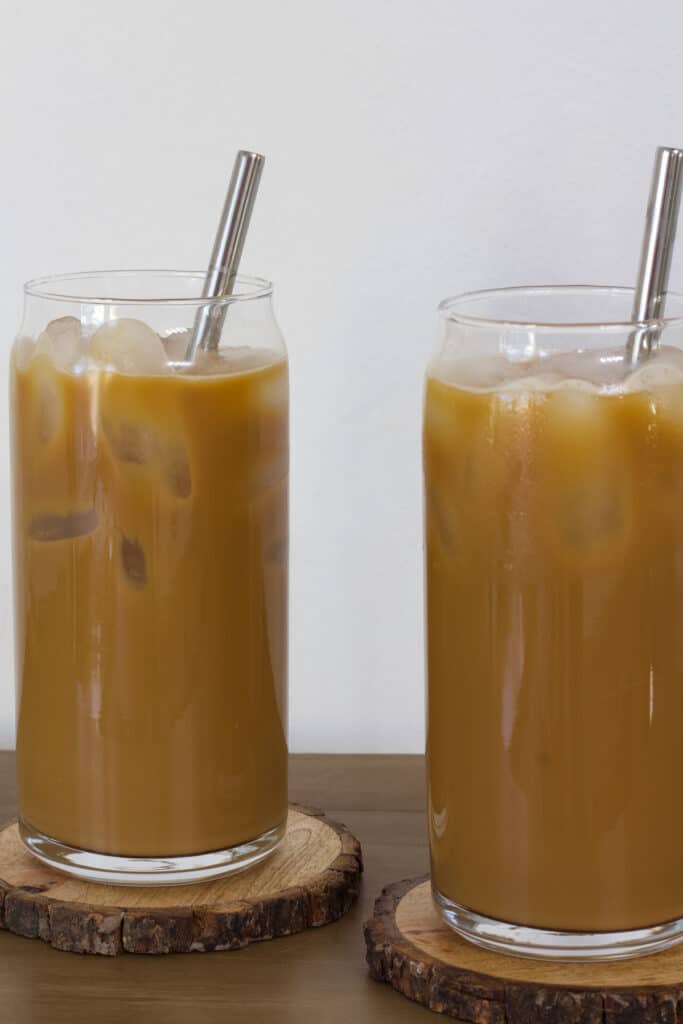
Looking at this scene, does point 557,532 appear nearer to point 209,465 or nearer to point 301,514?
point 209,465

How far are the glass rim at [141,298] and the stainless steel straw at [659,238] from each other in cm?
23

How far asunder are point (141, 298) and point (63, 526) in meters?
0.16

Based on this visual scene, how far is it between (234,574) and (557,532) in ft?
0.71

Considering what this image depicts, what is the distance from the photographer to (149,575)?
812 mm

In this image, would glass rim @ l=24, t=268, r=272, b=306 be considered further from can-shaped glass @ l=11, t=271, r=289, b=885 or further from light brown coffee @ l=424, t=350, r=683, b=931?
light brown coffee @ l=424, t=350, r=683, b=931

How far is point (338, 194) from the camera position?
3.67 feet

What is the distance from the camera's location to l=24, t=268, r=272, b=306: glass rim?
0.80 meters

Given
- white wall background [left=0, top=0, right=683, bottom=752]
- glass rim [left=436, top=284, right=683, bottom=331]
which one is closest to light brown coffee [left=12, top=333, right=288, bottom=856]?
glass rim [left=436, top=284, right=683, bottom=331]

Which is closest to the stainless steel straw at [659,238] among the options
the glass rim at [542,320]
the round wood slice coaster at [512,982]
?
the glass rim at [542,320]

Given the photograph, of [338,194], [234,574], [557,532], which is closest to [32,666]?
[234,574]

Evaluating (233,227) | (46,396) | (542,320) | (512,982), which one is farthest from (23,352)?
(512,982)

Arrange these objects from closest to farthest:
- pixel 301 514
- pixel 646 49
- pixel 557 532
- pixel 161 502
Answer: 1. pixel 557 532
2. pixel 161 502
3. pixel 646 49
4. pixel 301 514

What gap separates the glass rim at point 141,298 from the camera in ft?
2.64

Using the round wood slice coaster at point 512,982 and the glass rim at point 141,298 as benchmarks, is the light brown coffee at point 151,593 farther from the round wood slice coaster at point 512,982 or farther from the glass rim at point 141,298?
the round wood slice coaster at point 512,982
